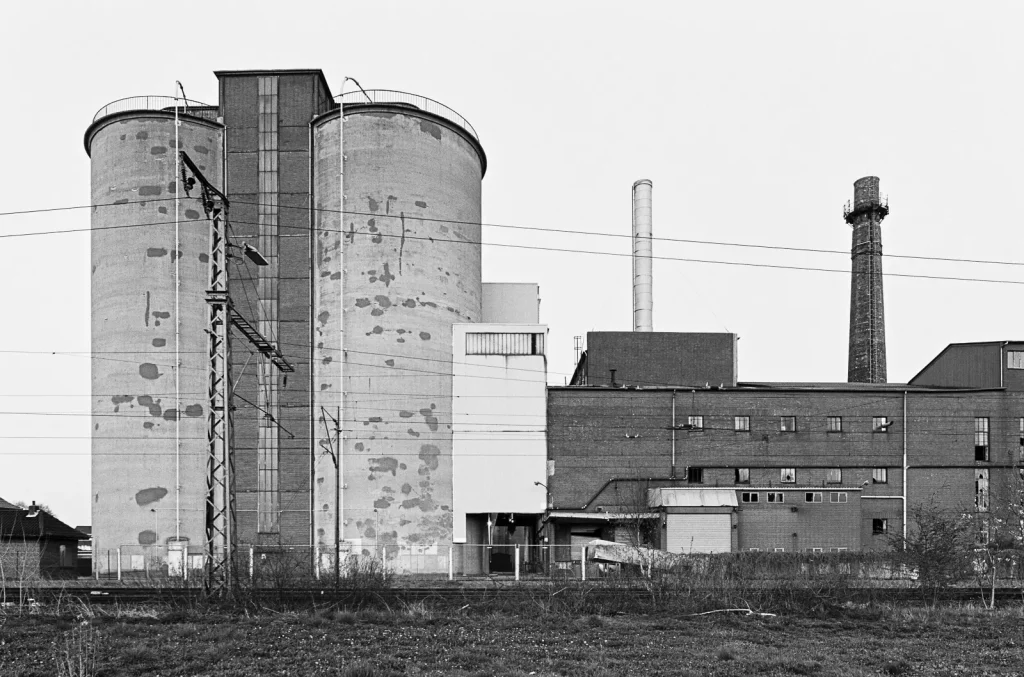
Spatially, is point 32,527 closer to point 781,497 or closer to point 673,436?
point 673,436

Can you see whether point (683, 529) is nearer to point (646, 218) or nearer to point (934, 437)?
point (934, 437)

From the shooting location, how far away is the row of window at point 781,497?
141 ft

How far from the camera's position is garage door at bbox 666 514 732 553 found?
41.0 m

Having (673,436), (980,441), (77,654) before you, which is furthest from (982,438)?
(77,654)

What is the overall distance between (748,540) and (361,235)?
24.9 m

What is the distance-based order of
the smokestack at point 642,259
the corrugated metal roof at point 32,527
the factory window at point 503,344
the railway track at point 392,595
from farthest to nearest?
the smokestack at point 642,259 < the factory window at point 503,344 < the corrugated metal roof at point 32,527 < the railway track at point 392,595

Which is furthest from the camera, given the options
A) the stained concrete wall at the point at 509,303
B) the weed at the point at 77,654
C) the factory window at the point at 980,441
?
the stained concrete wall at the point at 509,303

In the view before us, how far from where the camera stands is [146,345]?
43938 mm

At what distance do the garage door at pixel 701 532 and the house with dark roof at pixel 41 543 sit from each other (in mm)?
30320

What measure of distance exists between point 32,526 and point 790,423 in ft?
131

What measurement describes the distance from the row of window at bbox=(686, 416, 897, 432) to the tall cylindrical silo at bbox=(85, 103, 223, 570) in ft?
84.3

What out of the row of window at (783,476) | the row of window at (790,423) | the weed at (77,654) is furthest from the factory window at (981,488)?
the weed at (77,654)

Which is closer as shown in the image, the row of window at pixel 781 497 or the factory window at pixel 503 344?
the row of window at pixel 781 497

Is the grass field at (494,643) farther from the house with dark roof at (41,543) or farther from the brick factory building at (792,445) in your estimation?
the house with dark roof at (41,543)
